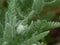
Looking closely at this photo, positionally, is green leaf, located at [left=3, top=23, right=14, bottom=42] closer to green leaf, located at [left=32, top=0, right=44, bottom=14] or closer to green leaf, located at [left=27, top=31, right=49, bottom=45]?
green leaf, located at [left=27, top=31, right=49, bottom=45]

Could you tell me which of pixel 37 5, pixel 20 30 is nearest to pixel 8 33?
pixel 20 30

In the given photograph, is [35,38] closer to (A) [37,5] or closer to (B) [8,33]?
(B) [8,33]

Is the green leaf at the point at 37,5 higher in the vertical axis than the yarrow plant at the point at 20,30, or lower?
higher

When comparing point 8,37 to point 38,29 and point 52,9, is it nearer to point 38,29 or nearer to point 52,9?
point 38,29

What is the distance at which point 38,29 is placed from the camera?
3.20ft

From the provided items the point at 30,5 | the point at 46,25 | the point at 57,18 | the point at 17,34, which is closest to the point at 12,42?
the point at 17,34

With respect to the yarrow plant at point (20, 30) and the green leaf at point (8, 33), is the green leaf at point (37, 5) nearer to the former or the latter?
the yarrow plant at point (20, 30)

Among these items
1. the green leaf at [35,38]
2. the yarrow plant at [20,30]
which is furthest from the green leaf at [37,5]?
the green leaf at [35,38]

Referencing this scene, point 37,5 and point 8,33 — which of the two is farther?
point 37,5

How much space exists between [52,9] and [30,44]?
20.4 inches

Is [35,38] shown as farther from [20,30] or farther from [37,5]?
[37,5]

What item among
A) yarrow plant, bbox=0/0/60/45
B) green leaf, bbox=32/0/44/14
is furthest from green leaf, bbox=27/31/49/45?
green leaf, bbox=32/0/44/14

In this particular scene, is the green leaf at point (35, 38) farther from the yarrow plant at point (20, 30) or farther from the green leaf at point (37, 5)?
the green leaf at point (37, 5)

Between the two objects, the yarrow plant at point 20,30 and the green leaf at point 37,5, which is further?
the green leaf at point 37,5
